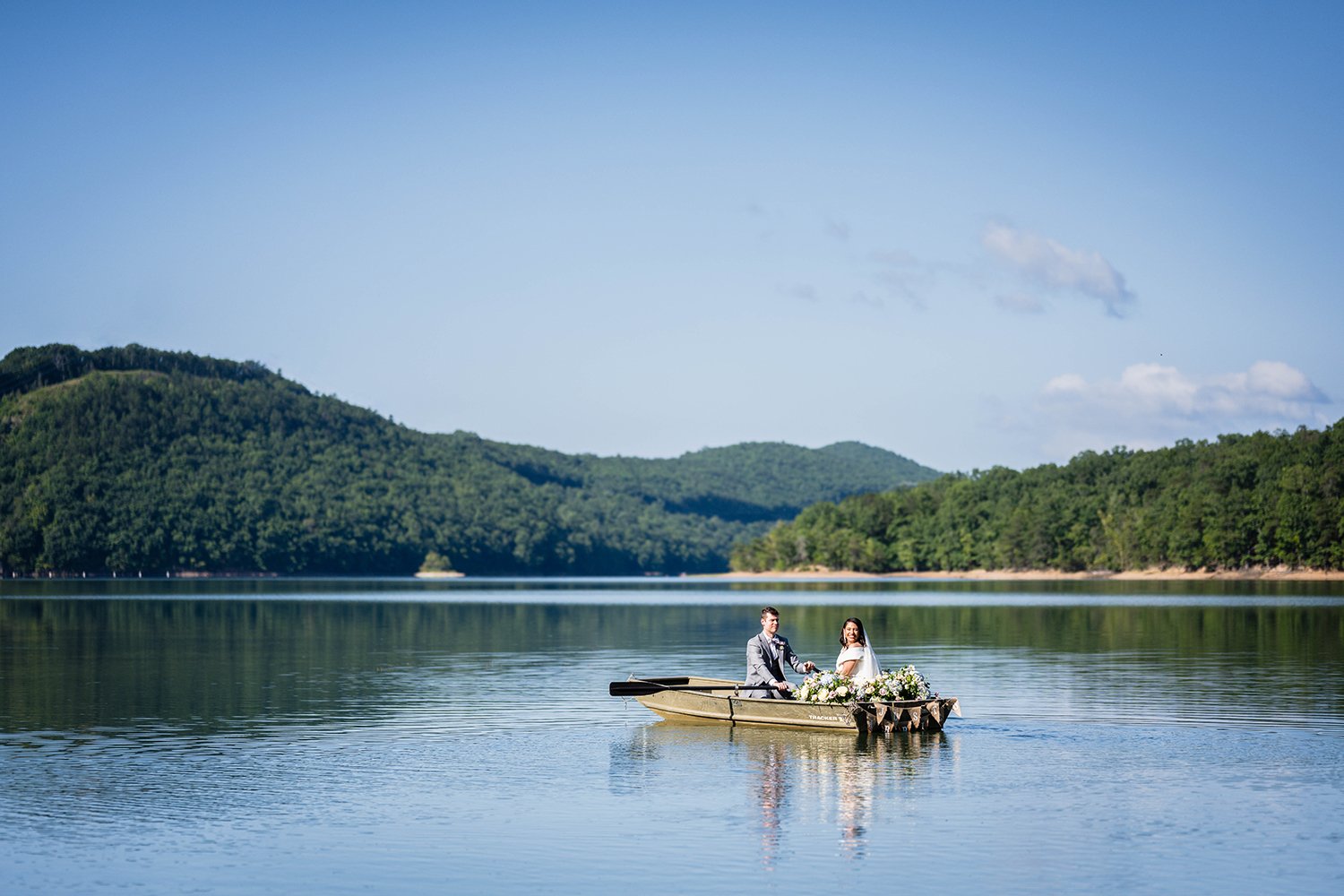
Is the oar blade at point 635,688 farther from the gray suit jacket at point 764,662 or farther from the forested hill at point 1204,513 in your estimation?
the forested hill at point 1204,513

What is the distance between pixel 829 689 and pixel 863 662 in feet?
2.66

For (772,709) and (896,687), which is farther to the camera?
(772,709)

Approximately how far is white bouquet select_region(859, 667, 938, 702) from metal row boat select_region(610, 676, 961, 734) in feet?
0.81

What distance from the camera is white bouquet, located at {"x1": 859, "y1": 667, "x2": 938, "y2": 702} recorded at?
85.1 ft

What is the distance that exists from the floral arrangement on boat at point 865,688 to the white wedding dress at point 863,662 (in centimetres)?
12

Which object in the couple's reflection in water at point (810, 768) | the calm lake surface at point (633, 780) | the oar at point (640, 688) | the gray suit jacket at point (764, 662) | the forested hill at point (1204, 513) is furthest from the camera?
the forested hill at point (1204, 513)

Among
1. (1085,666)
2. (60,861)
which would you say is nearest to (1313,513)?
(1085,666)

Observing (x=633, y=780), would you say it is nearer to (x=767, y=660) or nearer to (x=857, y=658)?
(x=857, y=658)

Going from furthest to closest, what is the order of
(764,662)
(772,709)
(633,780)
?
1. (764,662)
2. (772,709)
3. (633,780)

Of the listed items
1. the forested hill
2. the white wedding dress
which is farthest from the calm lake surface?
the forested hill

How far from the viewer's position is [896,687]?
85.7 ft

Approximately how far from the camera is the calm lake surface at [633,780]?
51.0ft

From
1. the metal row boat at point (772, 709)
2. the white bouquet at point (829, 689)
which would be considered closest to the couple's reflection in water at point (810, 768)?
the metal row boat at point (772, 709)

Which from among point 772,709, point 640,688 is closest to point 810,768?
point 772,709
